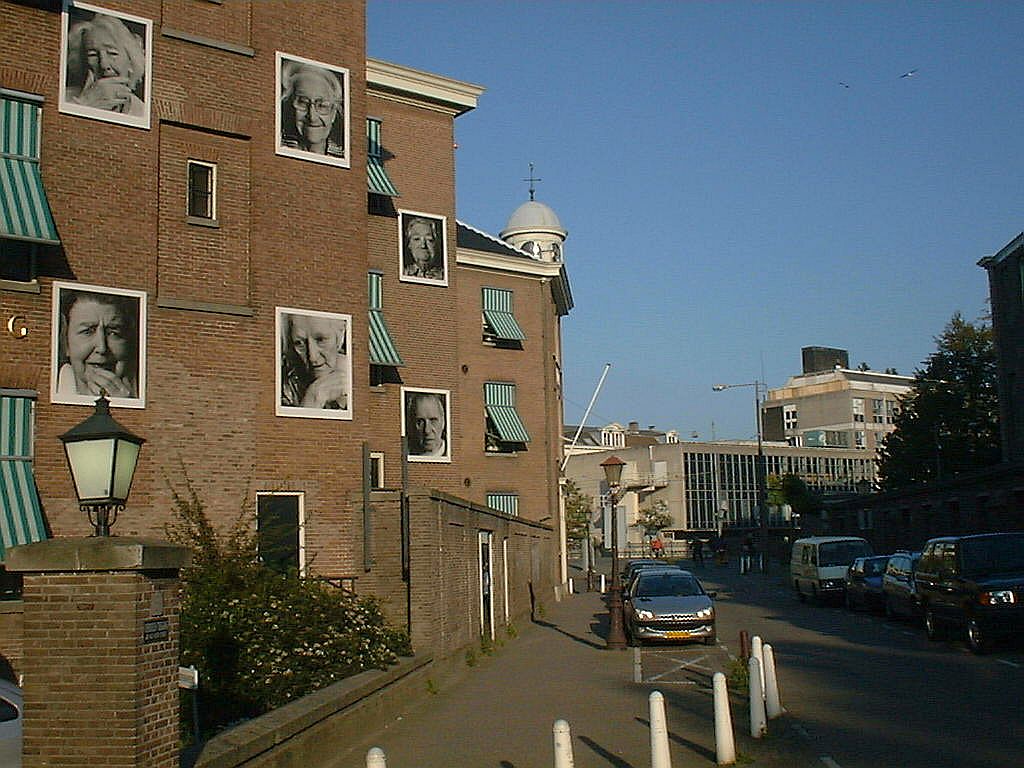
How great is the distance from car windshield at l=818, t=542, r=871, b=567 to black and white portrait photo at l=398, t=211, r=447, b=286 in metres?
15.6

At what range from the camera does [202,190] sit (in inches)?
844

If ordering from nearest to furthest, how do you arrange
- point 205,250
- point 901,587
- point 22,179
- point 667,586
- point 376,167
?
point 22,179 → point 205,250 → point 667,586 → point 901,587 → point 376,167

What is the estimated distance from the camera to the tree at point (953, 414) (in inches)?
2564

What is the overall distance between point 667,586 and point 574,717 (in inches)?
456

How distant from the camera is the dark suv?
69.3ft

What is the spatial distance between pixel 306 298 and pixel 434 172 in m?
12.1

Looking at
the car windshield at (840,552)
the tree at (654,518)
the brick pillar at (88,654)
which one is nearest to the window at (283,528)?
the brick pillar at (88,654)

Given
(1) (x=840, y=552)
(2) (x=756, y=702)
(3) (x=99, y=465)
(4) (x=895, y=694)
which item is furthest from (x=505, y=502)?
(3) (x=99, y=465)

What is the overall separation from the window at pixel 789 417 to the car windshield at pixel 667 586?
113 m

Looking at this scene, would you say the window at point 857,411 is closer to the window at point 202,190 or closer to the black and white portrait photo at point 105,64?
the window at point 202,190

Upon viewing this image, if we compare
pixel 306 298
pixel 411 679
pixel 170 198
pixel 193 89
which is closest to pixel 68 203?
pixel 170 198

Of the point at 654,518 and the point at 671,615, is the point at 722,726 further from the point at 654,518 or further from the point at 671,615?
the point at 654,518

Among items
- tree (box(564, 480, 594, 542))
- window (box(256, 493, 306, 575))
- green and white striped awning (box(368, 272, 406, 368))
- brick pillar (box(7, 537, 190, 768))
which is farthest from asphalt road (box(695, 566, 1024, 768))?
tree (box(564, 480, 594, 542))

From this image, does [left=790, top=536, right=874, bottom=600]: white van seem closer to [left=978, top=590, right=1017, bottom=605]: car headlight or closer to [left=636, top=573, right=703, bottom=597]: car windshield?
[left=636, top=573, right=703, bottom=597]: car windshield
